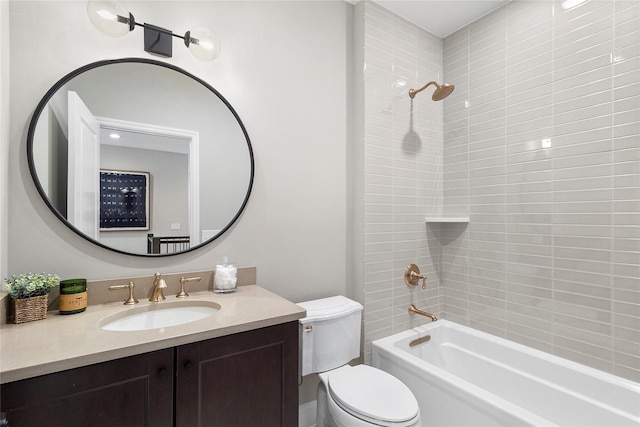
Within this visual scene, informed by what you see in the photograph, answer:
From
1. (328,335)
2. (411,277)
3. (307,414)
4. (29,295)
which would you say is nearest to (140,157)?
(29,295)

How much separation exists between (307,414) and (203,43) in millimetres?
2099

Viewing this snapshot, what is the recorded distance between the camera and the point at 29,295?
3.53 ft

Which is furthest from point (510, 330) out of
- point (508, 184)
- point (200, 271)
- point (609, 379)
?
point (200, 271)

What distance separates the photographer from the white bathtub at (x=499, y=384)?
1.42 meters

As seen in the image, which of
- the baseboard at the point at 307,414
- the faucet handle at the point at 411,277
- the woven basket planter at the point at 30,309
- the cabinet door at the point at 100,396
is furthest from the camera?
the faucet handle at the point at 411,277

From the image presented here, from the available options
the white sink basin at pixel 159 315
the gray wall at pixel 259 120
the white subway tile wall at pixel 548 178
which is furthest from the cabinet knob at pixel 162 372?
the white subway tile wall at pixel 548 178

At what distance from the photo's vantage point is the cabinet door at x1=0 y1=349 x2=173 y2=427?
777mm

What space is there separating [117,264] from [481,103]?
245 centimetres

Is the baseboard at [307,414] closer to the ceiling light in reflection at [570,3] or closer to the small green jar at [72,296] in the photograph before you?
the small green jar at [72,296]

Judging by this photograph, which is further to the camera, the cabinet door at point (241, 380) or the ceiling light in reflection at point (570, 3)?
the ceiling light in reflection at point (570, 3)

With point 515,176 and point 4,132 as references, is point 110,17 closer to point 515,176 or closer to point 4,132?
point 4,132

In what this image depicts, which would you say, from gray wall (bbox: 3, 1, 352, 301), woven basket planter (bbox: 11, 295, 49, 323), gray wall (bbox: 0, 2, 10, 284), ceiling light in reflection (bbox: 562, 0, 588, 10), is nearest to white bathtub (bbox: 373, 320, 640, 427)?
gray wall (bbox: 3, 1, 352, 301)

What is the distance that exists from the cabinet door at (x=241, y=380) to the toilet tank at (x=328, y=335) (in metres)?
0.37

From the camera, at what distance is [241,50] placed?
1664mm
